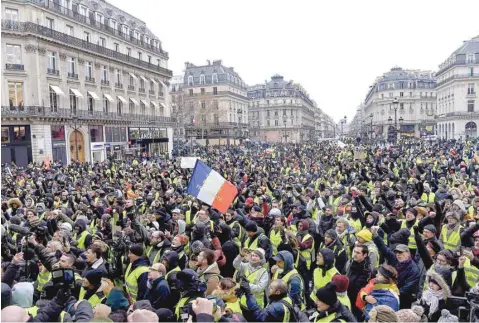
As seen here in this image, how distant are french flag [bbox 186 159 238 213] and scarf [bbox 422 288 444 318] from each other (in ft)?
18.4

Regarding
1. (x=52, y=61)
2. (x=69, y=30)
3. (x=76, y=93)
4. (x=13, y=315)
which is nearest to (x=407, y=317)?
(x=13, y=315)

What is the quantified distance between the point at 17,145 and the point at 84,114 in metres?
7.85

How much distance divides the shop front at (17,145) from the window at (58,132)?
2422 millimetres

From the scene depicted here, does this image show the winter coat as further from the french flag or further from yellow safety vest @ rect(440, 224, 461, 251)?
the french flag

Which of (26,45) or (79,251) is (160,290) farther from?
(26,45)

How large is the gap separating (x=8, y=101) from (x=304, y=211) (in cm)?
3246

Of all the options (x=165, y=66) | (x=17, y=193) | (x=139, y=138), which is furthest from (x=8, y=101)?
(x=165, y=66)

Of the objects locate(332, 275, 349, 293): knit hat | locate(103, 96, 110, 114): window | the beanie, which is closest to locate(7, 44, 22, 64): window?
locate(103, 96, 110, 114): window

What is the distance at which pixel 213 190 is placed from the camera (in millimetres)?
10336

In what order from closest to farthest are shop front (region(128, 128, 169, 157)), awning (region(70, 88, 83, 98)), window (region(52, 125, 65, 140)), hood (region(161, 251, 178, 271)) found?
hood (region(161, 251, 178, 271))
window (region(52, 125, 65, 140))
awning (region(70, 88, 83, 98))
shop front (region(128, 128, 169, 157))

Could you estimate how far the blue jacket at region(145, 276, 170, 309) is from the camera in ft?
18.0

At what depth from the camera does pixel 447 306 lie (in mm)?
5168

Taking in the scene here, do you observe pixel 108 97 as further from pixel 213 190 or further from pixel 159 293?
pixel 159 293

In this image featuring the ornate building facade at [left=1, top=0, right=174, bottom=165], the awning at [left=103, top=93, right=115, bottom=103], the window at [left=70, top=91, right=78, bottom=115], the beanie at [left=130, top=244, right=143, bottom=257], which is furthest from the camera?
the awning at [left=103, top=93, right=115, bottom=103]
